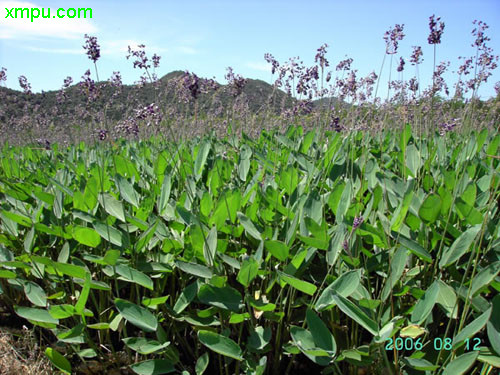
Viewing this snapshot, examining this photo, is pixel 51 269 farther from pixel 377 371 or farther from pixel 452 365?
pixel 452 365

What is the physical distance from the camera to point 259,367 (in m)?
1.28

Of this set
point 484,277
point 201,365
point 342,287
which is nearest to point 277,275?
point 342,287

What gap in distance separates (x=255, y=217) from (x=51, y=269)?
0.87 metres

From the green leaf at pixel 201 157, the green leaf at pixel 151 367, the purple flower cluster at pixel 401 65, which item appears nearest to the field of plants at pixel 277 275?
the green leaf at pixel 151 367

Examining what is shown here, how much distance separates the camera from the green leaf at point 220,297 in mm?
1339

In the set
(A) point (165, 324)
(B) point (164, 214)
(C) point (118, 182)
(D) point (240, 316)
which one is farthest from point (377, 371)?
(C) point (118, 182)

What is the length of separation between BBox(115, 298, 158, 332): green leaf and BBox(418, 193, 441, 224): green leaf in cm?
96

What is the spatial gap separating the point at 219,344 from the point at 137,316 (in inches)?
11.4

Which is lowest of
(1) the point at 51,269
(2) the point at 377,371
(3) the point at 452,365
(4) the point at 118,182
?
(2) the point at 377,371

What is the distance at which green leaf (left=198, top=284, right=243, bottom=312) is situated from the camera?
1339 mm

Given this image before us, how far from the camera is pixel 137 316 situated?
1.38m

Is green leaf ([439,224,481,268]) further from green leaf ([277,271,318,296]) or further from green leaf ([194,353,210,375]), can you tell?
green leaf ([194,353,210,375])

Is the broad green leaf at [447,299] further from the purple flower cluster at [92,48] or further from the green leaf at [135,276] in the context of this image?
the purple flower cluster at [92,48]

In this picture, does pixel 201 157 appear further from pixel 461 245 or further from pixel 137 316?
pixel 461 245
